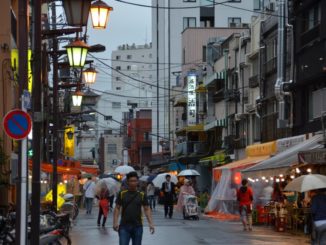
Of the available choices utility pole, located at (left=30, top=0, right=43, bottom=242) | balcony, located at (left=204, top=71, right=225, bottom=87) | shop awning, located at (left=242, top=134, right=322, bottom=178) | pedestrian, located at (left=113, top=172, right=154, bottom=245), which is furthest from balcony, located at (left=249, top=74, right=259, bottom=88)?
pedestrian, located at (left=113, top=172, right=154, bottom=245)

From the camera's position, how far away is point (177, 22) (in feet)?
279

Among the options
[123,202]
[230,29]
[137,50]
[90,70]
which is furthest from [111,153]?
[123,202]

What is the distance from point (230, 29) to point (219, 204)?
3995 centimetres

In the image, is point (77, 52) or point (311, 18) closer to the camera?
point (77, 52)

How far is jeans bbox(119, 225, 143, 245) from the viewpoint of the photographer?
12.9 meters

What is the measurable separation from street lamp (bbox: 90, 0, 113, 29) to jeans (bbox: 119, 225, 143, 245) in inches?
195

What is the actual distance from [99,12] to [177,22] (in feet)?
230

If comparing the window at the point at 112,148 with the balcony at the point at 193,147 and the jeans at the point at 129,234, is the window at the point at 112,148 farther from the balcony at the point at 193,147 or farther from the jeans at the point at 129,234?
the jeans at the point at 129,234

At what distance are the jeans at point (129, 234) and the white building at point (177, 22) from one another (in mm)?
69255

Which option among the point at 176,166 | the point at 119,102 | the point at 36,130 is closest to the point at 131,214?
the point at 36,130

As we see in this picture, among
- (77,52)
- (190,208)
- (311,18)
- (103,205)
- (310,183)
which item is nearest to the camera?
(77,52)

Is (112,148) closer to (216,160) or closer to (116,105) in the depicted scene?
(116,105)

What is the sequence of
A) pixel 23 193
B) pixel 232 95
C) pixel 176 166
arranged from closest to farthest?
pixel 23 193, pixel 232 95, pixel 176 166

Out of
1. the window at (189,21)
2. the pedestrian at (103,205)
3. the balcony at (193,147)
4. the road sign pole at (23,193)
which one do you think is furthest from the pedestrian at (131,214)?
the window at (189,21)
